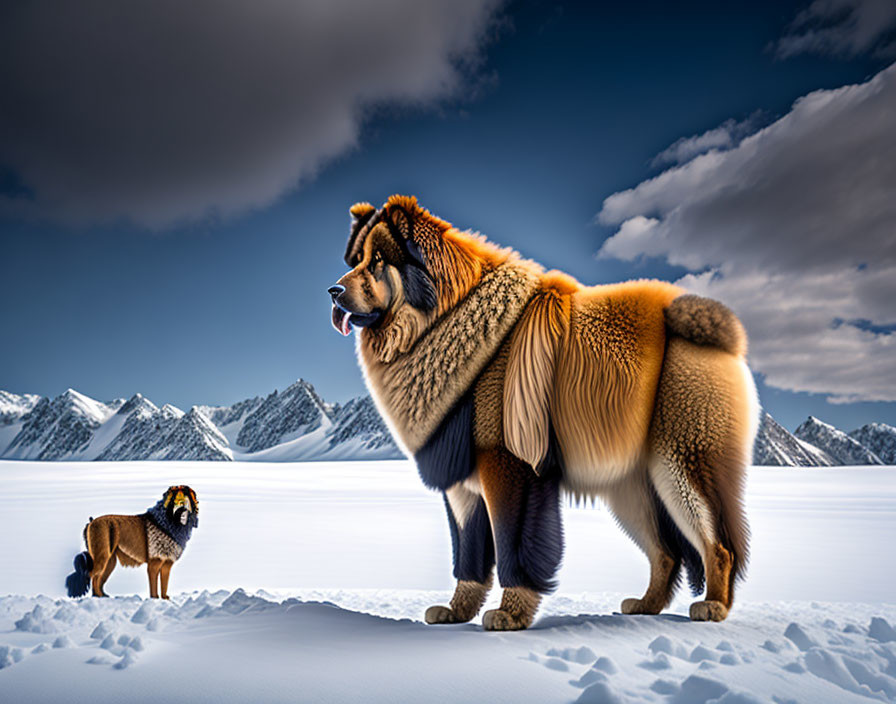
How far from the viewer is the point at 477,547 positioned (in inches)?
137

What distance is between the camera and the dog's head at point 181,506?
4285mm

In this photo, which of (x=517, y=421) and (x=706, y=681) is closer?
(x=706, y=681)

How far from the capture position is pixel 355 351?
12.5ft

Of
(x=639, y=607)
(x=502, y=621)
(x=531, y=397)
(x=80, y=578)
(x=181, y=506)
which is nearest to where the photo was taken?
(x=502, y=621)

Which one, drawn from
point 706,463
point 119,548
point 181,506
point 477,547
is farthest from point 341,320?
point 119,548

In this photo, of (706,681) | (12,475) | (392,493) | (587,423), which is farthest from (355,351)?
(12,475)

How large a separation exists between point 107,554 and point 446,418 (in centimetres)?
272

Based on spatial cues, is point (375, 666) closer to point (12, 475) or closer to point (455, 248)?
point (455, 248)

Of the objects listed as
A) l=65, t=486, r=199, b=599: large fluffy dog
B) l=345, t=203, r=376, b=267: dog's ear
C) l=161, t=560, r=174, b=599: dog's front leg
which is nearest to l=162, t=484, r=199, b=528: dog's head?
l=65, t=486, r=199, b=599: large fluffy dog

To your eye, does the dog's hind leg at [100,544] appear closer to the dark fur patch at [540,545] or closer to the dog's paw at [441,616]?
the dog's paw at [441,616]

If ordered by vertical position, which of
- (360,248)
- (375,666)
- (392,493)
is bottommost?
(375,666)

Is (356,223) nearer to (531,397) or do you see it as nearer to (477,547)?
(531,397)

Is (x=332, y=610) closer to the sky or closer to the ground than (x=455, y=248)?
closer to the ground

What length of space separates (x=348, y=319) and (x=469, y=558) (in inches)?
61.5
